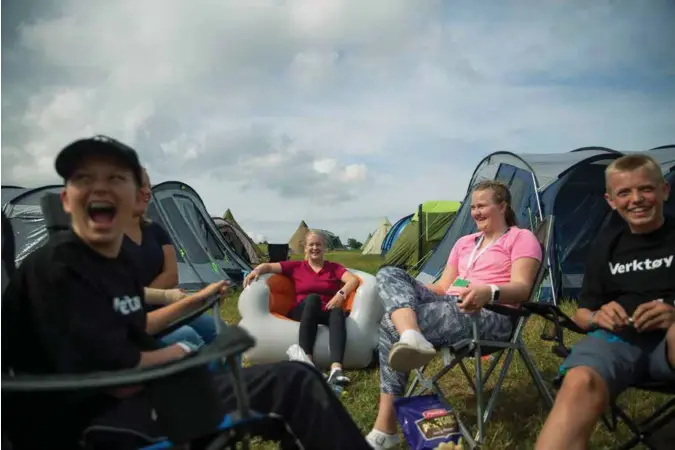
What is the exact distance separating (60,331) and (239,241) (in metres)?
9.62

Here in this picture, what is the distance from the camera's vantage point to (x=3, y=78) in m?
1.14

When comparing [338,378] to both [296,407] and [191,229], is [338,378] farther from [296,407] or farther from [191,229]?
[191,229]

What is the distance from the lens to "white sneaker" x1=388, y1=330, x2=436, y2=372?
6.40 feet

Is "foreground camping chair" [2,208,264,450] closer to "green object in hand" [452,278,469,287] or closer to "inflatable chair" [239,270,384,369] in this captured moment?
"green object in hand" [452,278,469,287]

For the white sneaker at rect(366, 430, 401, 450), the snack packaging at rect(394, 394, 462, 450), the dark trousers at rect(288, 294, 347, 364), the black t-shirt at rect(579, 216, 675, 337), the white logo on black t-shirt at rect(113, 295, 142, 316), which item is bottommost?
the white sneaker at rect(366, 430, 401, 450)

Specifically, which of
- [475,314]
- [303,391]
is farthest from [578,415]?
[303,391]

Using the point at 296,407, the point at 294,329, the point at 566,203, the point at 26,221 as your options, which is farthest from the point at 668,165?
the point at 26,221

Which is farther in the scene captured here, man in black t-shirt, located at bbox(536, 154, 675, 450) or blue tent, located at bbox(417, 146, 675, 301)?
blue tent, located at bbox(417, 146, 675, 301)

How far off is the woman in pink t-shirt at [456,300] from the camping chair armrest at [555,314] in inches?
5.0

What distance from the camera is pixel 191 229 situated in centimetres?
718

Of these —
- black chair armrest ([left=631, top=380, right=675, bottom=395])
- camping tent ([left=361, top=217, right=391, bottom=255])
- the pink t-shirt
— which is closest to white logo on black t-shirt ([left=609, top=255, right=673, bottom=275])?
black chair armrest ([left=631, top=380, right=675, bottom=395])

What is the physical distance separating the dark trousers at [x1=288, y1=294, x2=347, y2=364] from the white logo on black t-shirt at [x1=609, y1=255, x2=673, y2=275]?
154 cm

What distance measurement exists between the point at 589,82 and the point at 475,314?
34.5 inches

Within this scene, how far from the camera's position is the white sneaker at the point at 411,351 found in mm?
1952
